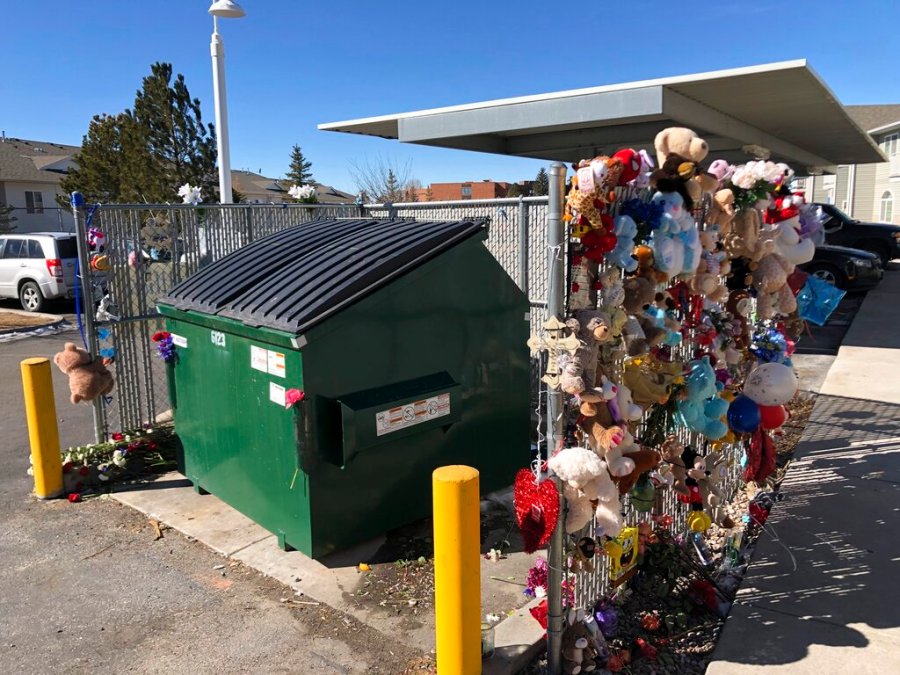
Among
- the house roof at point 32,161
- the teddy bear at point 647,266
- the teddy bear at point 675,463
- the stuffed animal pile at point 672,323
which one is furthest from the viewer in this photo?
the house roof at point 32,161

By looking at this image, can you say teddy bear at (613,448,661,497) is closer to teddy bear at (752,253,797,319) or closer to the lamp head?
teddy bear at (752,253,797,319)

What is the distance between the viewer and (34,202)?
3494 centimetres

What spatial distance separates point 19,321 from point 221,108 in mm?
7026

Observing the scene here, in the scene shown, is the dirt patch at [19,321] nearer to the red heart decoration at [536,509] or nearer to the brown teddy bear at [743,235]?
the red heart decoration at [536,509]

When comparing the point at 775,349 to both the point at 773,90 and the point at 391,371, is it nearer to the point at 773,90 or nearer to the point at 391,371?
the point at 391,371

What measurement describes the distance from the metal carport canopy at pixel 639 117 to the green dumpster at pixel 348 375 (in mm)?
2096

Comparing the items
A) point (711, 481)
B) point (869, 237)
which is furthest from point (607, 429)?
point (869, 237)

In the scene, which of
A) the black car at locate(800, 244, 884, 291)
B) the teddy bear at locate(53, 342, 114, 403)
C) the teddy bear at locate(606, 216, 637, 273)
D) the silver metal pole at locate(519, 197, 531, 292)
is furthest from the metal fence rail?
the black car at locate(800, 244, 884, 291)


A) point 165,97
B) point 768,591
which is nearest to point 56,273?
point 165,97

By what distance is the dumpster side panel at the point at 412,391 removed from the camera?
11.6 ft

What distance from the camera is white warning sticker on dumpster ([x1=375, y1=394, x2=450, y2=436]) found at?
3648 millimetres

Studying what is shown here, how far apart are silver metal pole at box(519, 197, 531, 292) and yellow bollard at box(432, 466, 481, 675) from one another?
138 inches

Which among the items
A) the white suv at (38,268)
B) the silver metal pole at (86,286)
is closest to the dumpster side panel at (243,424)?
the silver metal pole at (86,286)

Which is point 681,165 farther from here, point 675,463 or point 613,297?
point 675,463
